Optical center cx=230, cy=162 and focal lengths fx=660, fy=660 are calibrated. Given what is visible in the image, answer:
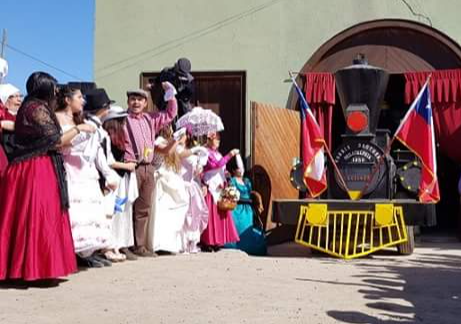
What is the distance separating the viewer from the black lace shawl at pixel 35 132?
190 inches

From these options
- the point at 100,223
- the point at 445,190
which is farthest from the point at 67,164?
the point at 445,190

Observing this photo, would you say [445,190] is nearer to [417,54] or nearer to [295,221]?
[417,54]

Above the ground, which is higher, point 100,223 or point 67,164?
point 67,164

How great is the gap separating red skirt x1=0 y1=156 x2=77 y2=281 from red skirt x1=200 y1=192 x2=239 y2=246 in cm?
286

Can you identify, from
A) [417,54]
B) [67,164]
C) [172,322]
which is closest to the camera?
[172,322]

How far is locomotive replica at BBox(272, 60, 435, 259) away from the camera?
7.34 meters

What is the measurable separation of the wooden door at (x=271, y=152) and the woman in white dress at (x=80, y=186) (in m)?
4.13

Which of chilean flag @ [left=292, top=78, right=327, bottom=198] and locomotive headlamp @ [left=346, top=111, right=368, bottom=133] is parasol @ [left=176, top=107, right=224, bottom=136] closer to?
chilean flag @ [left=292, top=78, right=327, bottom=198]

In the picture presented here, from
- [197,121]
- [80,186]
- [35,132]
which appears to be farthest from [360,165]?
[35,132]

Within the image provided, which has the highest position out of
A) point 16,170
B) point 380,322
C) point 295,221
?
point 16,170

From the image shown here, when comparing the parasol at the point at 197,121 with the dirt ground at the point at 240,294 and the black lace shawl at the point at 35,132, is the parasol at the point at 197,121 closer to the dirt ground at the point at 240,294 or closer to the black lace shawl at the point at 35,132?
the dirt ground at the point at 240,294

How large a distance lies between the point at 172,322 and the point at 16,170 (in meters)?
1.87

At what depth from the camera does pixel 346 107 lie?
8.21 metres

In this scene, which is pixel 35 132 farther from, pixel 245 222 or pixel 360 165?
pixel 360 165
